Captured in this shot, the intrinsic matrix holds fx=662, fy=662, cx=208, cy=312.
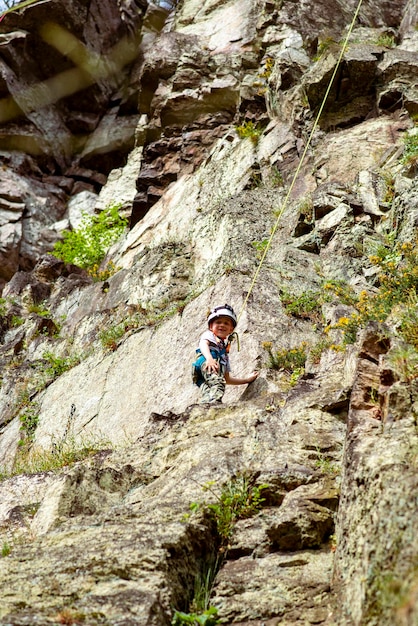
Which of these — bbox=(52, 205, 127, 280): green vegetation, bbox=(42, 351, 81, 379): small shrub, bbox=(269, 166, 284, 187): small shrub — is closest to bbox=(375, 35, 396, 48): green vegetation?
bbox=(269, 166, 284, 187): small shrub

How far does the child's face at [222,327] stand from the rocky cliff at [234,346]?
305mm

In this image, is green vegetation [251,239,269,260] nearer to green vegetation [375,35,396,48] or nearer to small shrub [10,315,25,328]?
green vegetation [375,35,396,48]

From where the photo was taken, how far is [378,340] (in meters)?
4.52

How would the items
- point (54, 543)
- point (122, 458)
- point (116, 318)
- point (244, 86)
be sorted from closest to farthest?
point (54, 543) < point (122, 458) < point (116, 318) < point (244, 86)

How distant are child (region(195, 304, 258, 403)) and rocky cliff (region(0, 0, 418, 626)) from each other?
26cm

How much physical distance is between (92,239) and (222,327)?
14178 mm

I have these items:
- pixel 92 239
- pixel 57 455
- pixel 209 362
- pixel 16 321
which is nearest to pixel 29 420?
pixel 57 455

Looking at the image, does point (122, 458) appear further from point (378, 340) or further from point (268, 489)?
point (378, 340)

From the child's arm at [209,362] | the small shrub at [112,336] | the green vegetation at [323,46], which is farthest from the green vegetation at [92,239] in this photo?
the child's arm at [209,362]

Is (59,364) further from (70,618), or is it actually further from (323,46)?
(323,46)

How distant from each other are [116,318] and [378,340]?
7401 mm

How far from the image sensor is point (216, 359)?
23.5ft

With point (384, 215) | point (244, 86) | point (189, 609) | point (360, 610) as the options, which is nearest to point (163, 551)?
point (189, 609)

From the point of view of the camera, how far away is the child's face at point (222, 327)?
754 centimetres
